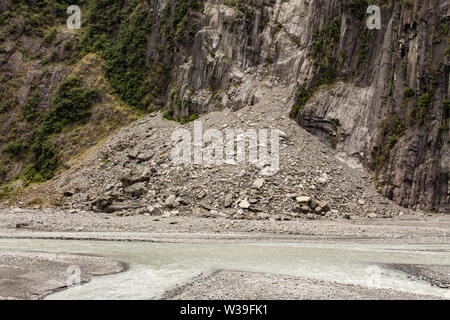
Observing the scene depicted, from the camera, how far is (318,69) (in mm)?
41469

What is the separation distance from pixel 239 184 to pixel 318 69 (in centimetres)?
1702

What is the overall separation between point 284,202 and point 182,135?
676 inches

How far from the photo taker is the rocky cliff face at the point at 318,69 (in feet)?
108

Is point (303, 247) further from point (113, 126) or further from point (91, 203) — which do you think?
point (113, 126)

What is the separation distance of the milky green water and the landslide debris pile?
344 inches

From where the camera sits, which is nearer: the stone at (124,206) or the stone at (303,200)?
the stone at (303,200)

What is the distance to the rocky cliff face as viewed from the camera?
32812 millimetres

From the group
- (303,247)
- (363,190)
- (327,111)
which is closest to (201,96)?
(327,111)

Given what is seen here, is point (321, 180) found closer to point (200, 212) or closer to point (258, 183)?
point (258, 183)

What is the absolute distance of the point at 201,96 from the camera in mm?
49312

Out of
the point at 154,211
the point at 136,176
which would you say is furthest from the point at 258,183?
the point at 136,176

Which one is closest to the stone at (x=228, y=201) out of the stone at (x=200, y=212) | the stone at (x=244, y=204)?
the stone at (x=244, y=204)

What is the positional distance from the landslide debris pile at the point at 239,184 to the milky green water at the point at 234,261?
8749mm

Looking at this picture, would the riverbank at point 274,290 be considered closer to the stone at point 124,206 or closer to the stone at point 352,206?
the stone at point 352,206
